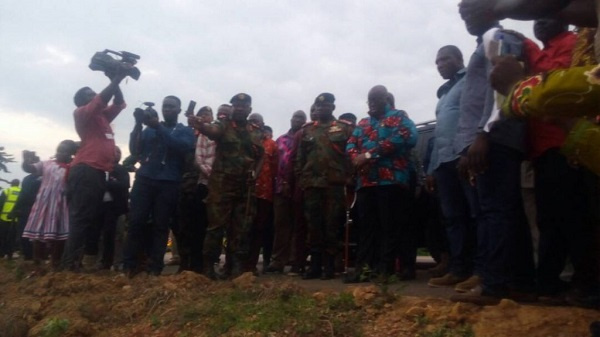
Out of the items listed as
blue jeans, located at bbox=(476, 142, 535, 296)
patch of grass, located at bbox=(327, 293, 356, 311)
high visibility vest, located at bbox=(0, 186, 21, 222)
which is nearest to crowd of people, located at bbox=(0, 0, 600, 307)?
blue jeans, located at bbox=(476, 142, 535, 296)

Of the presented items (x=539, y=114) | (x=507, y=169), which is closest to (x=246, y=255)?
(x=507, y=169)

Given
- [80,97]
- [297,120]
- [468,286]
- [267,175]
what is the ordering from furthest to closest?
[297,120]
[267,175]
[80,97]
[468,286]

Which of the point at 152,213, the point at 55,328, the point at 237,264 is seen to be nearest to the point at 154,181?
the point at 152,213

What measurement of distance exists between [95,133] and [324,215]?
2.54 m

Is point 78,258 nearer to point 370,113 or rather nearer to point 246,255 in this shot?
point 246,255

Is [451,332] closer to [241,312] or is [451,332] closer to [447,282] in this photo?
[241,312]

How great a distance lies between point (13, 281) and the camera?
22.8ft

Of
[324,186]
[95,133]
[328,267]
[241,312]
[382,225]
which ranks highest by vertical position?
[95,133]

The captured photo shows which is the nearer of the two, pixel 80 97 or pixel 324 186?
pixel 324 186

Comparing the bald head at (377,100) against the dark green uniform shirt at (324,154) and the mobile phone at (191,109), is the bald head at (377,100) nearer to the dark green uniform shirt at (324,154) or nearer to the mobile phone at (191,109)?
the dark green uniform shirt at (324,154)

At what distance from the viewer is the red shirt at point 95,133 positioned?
21.8 ft

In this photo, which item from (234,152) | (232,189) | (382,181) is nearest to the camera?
(382,181)

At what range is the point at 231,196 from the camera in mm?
6477

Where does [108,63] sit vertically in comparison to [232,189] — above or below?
above
